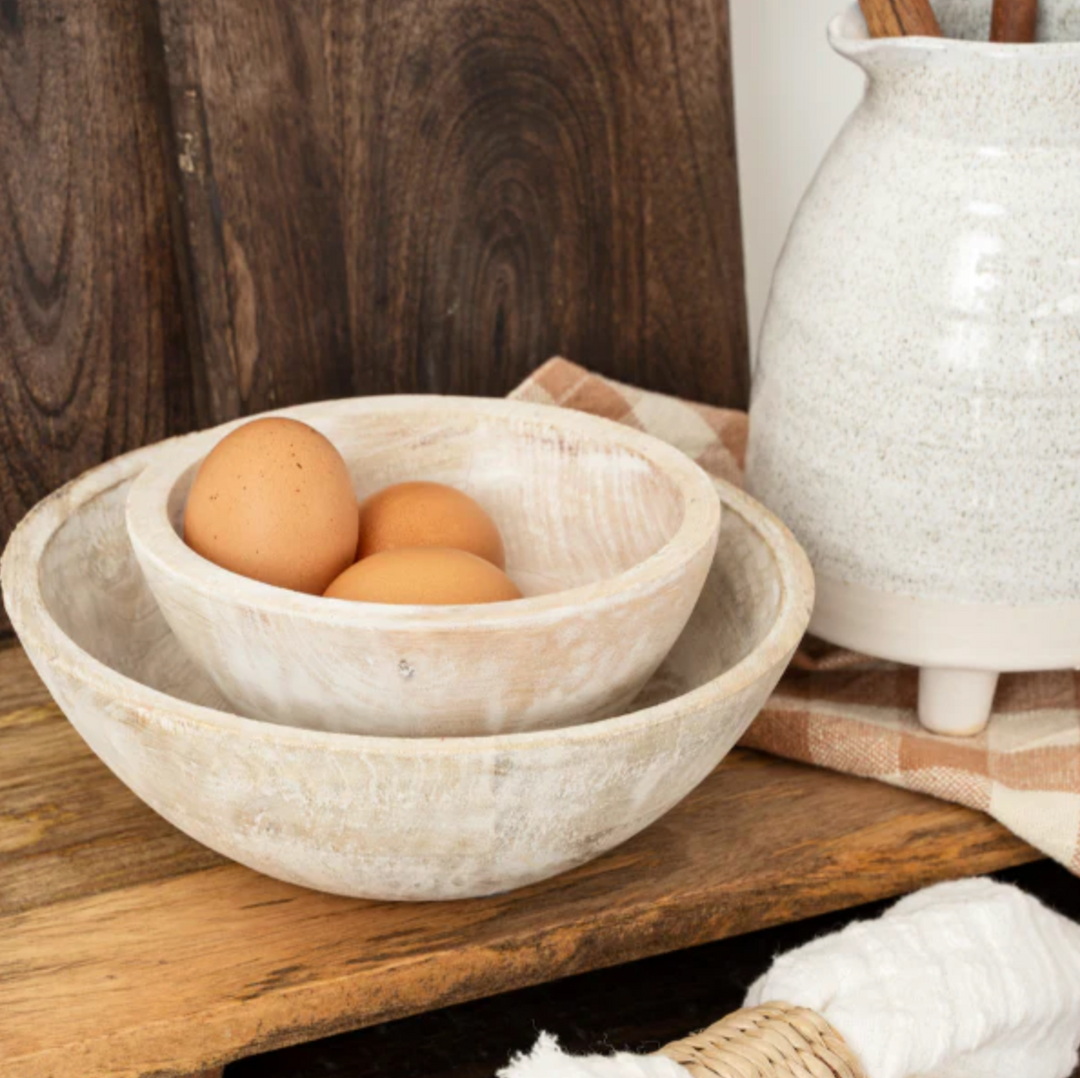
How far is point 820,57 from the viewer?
83 cm

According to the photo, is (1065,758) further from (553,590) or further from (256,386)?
(256,386)

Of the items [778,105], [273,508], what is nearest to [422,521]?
[273,508]

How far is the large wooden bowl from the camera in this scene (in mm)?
395

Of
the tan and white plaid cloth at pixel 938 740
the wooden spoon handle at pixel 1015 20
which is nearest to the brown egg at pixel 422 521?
the tan and white plaid cloth at pixel 938 740

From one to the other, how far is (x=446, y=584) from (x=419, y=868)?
0.09 metres

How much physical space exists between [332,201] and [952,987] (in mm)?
426

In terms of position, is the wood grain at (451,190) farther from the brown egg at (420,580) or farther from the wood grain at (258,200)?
the brown egg at (420,580)

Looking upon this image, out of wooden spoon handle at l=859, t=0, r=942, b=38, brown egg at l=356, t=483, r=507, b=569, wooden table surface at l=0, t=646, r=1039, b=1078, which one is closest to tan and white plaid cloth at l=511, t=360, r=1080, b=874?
wooden table surface at l=0, t=646, r=1039, b=1078

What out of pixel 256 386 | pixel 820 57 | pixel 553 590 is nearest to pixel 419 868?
pixel 553 590

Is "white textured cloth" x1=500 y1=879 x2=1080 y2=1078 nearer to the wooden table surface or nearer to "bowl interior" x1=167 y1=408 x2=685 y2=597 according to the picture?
the wooden table surface

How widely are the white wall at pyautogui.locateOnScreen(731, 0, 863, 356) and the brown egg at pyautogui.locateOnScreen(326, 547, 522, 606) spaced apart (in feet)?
1.27

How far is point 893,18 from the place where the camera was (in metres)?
0.52

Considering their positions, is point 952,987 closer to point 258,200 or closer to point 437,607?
point 437,607

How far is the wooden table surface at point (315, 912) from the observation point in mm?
430
